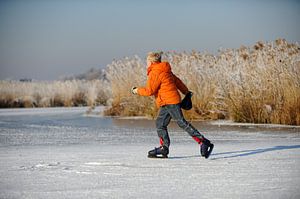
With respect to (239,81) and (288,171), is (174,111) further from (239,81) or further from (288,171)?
(239,81)

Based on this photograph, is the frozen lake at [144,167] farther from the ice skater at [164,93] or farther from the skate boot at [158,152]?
the ice skater at [164,93]

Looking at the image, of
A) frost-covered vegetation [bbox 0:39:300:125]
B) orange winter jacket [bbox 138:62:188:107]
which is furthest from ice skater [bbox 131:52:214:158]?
frost-covered vegetation [bbox 0:39:300:125]

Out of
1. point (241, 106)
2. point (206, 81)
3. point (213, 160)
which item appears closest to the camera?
point (213, 160)

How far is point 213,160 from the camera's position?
7352 mm

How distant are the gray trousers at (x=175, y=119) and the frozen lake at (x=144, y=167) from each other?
1.00ft

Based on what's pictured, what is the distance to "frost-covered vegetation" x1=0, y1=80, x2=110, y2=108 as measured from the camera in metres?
30.5

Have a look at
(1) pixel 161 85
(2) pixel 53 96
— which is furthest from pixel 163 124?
(2) pixel 53 96

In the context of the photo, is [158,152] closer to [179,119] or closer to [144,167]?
[179,119]

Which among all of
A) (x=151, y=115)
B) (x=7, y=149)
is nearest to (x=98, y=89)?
(x=151, y=115)

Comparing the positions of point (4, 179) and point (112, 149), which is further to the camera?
point (112, 149)

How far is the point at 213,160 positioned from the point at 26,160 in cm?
254

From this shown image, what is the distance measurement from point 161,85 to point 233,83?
786 centimetres

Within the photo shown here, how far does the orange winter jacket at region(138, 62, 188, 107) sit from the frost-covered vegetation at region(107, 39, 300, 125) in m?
6.71

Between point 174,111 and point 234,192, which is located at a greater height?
point 174,111
